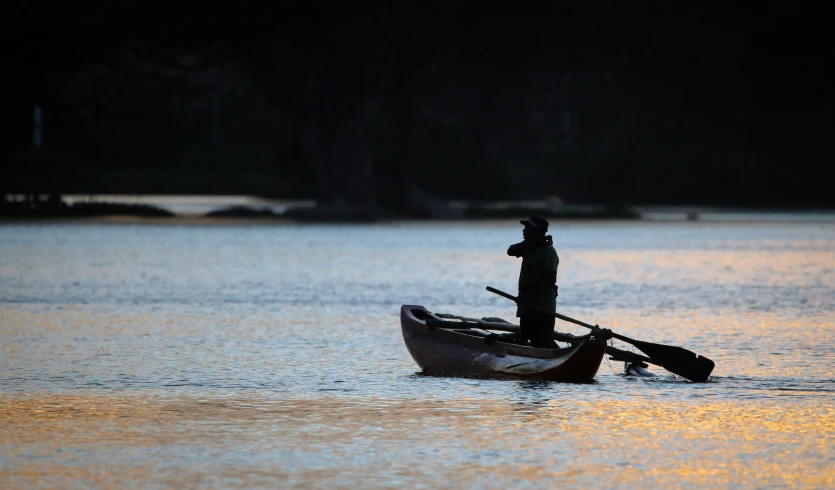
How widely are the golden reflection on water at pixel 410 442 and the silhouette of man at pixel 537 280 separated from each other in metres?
1.62

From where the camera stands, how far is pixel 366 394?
19797mm

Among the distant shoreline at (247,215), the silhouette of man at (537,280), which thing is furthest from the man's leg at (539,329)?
the distant shoreline at (247,215)

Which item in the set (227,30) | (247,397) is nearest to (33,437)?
(247,397)

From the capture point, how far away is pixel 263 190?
183 meters

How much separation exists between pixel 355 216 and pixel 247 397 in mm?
81550

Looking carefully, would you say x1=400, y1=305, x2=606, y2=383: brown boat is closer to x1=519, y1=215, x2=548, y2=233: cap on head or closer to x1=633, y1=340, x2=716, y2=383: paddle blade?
x1=633, y1=340, x2=716, y2=383: paddle blade

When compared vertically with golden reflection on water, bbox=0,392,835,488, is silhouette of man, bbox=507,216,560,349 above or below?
above

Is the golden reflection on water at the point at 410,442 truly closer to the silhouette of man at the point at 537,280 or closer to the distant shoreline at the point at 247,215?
the silhouette of man at the point at 537,280

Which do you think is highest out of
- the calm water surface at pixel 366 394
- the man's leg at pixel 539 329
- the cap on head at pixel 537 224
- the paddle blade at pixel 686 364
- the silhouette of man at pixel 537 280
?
the cap on head at pixel 537 224

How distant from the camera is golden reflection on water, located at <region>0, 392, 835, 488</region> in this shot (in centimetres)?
1388

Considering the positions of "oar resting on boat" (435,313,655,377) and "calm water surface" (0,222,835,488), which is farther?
"oar resting on boat" (435,313,655,377)

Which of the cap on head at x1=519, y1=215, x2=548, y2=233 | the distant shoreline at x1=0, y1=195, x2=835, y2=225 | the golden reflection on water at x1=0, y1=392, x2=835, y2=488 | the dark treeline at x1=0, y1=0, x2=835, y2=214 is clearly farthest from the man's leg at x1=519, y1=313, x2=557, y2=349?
the distant shoreline at x1=0, y1=195, x2=835, y2=225

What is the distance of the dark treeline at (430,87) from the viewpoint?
290ft

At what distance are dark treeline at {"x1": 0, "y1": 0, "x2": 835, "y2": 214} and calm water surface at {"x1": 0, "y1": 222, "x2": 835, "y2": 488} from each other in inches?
1651
